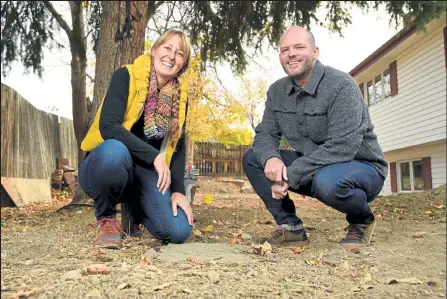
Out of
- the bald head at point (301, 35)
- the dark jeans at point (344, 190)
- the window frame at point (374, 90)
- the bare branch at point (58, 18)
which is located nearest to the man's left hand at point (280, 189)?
the dark jeans at point (344, 190)

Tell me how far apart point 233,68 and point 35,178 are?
466 centimetres

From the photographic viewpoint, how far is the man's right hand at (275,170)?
2.73 meters

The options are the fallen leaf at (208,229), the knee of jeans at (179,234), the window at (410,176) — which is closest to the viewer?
the knee of jeans at (179,234)

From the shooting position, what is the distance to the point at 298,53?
2801mm

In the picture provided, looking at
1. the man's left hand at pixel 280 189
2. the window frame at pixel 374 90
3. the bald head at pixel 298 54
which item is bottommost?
the man's left hand at pixel 280 189

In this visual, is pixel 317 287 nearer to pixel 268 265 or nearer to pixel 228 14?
pixel 268 265

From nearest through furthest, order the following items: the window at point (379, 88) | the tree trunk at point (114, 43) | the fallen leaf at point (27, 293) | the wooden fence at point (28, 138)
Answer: the fallen leaf at point (27, 293), the tree trunk at point (114, 43), the wooden fence at point (28, 138), the window at point (379, 88)

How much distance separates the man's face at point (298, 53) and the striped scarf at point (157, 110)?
2.59 ft

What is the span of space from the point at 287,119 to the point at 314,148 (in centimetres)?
27

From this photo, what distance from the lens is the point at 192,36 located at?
6.96m

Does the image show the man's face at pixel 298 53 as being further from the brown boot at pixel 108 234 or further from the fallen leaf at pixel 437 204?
the fallen leaf at pixel 437 204

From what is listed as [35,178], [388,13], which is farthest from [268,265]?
[35,178]

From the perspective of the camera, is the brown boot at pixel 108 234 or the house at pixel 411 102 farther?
the house at pixel 411 102

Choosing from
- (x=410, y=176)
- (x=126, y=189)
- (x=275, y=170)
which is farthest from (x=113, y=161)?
(x=410, y=176)
